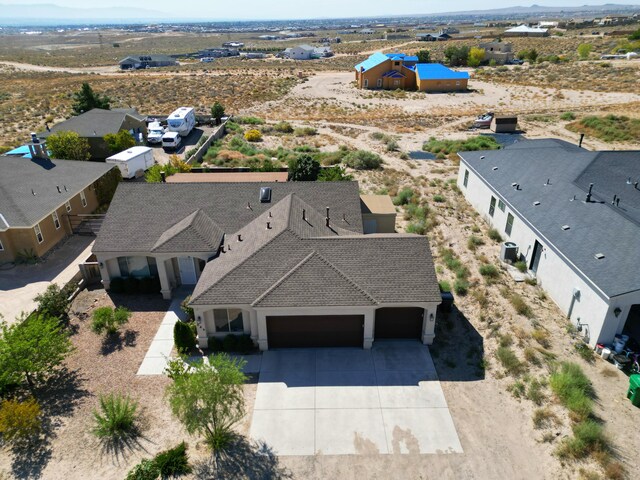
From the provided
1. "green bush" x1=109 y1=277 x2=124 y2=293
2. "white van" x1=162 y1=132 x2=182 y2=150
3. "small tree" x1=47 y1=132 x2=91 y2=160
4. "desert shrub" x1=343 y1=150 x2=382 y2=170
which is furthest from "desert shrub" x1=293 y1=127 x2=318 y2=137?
"green bush" x1=109 y1=277 x2=124 y2=293

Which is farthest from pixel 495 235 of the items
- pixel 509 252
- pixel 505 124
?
pixel 505 124

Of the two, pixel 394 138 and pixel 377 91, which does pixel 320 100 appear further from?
pixel 394 138

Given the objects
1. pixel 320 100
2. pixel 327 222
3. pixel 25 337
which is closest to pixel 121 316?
pixel 25 337

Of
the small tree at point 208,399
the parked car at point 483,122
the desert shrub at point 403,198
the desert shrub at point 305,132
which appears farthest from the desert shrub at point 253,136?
the small tree at point 208,399

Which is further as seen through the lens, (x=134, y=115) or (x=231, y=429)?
(x=134, y=115)

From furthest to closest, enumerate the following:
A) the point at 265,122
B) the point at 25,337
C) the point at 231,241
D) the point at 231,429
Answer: the point at 265,122
the point at 231,241
the point at 25,337
the point at 231,429

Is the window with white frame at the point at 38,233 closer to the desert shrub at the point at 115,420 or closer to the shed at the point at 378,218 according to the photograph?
the desert shrub at the point at 115,420

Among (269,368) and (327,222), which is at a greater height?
(327,222)
